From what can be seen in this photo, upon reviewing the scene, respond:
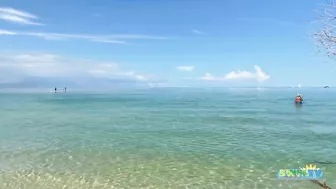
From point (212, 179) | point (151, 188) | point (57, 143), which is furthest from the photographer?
point (57, 143)

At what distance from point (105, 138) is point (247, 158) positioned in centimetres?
1355

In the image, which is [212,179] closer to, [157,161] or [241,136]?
[157,161]

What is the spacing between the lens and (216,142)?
26922mm

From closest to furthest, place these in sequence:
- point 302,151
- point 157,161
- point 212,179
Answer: point 212,179, point 157,161, point 302,151

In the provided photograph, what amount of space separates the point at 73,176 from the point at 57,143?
34.2 feet

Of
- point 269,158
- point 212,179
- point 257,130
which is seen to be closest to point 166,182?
point 212,179

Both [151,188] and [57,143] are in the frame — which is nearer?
[151,188]

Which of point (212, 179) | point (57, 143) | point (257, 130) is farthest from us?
point (257, 130)

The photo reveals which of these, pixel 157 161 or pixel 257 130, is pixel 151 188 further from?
pixel 257 130

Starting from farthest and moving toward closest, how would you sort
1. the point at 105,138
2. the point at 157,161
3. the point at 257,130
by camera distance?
1. the point at 257,130
2. the point at 105,138
3. the point at 157,161

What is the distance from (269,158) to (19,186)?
49.0ft

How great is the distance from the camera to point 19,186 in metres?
15.1

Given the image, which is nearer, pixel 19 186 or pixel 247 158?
pixel 19 186

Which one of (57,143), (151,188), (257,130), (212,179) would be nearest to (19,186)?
(151,188)
